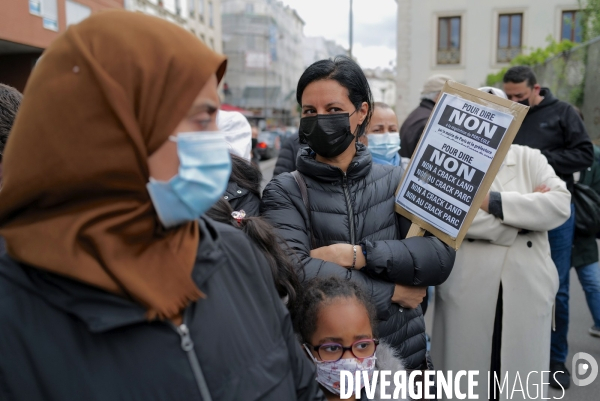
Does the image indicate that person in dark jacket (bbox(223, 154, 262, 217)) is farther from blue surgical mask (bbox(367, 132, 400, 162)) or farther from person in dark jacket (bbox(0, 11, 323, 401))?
blue surgical mask (bbox(367, 132, 400, 162))

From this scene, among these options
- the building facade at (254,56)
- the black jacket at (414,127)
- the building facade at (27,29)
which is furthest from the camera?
the building facade at (254,56)

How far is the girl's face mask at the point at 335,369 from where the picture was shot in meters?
1.89

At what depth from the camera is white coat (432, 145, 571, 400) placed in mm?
3025

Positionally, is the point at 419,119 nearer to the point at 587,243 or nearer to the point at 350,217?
the point at 587,243

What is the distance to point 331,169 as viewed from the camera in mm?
2281

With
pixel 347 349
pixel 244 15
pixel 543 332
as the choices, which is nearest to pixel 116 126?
pixel 347 349

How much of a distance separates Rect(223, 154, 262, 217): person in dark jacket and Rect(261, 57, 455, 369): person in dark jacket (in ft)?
0.23

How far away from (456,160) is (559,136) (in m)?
2.36

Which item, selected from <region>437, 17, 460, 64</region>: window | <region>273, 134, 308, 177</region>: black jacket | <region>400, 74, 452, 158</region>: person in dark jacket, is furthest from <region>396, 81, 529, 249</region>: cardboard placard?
<region>437, 17, 460, 64</region>: window

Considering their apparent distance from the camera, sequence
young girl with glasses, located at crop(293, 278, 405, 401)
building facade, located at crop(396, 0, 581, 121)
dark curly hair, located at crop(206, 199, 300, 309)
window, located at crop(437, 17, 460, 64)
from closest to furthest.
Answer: dark curly hair, located at crop(206, 199, 300, 309) → young girl with glasses, located at crop(293, 278, 405, 401) → building facade, located at crop(396, 0, 581, 121) → window, located at crop(437, 17, 460, 64)

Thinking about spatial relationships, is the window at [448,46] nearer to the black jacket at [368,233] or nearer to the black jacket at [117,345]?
the black jacket at [368,233]

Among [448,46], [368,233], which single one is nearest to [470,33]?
[448,46]

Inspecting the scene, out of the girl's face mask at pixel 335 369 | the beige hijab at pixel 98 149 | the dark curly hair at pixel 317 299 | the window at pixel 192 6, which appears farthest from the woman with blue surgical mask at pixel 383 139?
the window at pixel 192 6

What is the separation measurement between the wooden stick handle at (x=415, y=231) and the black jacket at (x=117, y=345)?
3.94 ft
